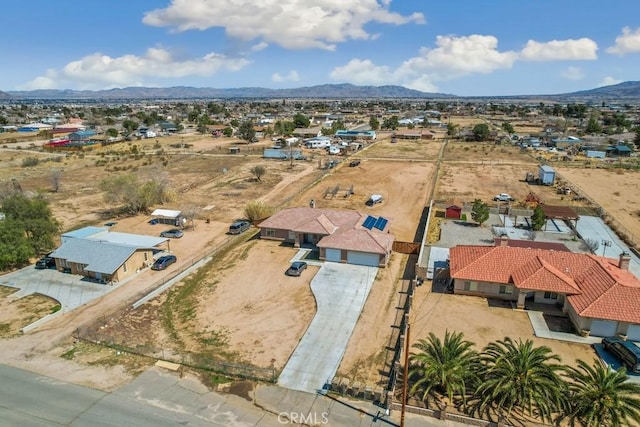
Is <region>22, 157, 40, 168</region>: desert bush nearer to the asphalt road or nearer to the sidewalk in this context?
the asphalt road

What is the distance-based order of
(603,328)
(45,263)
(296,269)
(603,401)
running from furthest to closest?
(45,263), (296,269), (603,328), (603,401)

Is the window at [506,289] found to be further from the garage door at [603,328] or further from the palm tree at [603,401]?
the palm tree at [603,401]

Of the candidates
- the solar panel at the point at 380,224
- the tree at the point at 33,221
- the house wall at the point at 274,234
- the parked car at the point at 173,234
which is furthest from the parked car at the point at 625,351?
the tree at the point at 33,221

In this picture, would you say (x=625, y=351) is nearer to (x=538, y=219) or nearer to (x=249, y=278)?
(x=538, y=219)

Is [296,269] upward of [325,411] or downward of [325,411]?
upward

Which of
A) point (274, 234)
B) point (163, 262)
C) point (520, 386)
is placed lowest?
point (163, 262)

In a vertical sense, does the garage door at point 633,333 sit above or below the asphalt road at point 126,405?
above

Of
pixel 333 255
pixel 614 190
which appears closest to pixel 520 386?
pixel 333 255
